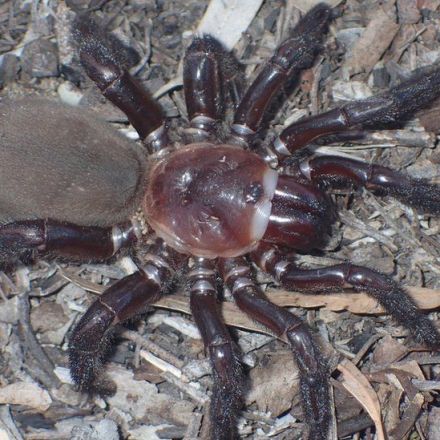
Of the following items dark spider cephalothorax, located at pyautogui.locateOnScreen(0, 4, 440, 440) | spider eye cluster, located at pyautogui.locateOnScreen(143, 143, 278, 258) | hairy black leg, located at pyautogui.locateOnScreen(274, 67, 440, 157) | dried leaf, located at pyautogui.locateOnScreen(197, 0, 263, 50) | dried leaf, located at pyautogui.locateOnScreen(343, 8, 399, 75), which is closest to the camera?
dark spider cephalothorax, located at pyautogui.locateOnScreen(0, 4, 440, 440)

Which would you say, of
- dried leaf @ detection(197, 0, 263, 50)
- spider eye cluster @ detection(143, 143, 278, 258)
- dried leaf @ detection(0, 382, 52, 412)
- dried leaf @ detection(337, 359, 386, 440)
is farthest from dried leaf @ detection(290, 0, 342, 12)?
dried leaf @ detection(0, 382, 52, 412)

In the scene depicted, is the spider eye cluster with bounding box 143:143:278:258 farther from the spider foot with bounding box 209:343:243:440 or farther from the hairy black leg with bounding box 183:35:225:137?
the spider foot with bounding box 209:343:243:440

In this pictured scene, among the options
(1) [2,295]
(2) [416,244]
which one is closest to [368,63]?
(2) [416,244]

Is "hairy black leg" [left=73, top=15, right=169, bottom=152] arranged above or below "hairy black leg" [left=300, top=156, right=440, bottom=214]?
below

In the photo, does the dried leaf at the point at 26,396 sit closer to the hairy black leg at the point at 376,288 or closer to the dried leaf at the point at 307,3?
the hairy black leg at the point at 376,288

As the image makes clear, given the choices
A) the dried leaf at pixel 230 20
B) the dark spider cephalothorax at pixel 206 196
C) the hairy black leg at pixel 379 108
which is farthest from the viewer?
the dried leaf at pixel 230 20

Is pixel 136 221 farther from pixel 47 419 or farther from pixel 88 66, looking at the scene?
pixel 47 419

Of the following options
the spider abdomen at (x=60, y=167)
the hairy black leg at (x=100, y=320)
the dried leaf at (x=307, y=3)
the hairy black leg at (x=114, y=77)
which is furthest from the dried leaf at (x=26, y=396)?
the dried leaf at (x=307, y=3)
